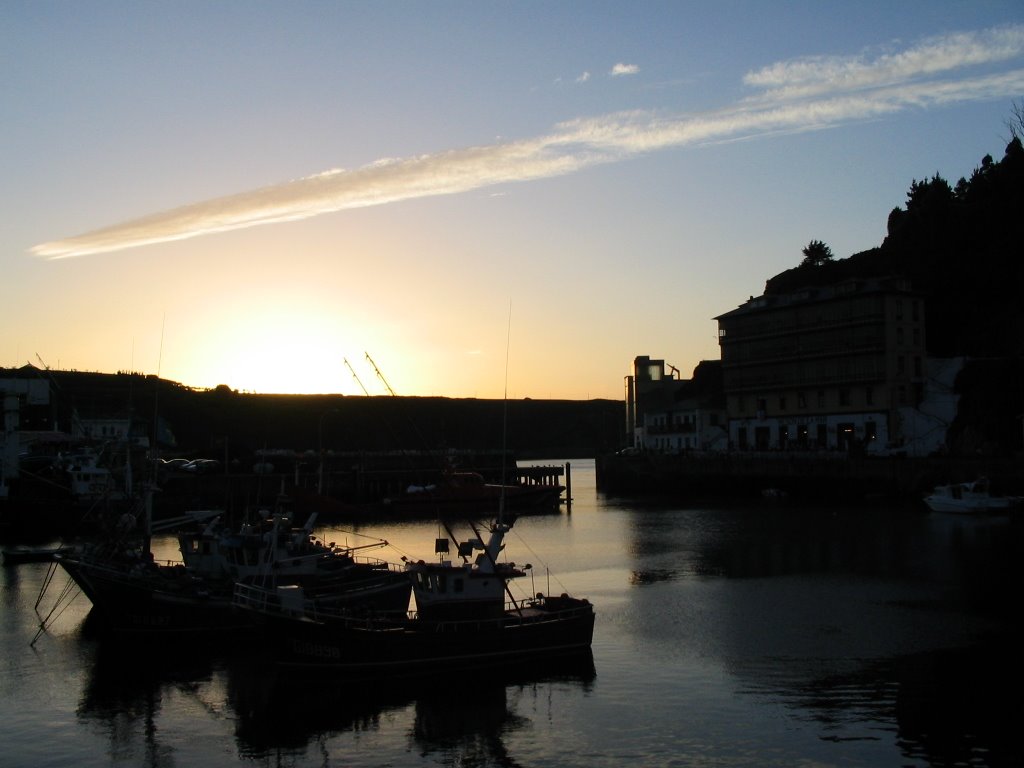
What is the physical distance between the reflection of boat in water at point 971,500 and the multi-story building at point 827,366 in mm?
22647

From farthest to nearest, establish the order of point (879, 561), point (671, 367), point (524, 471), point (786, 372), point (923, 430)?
1. point (671, 367)
2. point (524, 471)
3. point (786, 372)
4. point (923, 430)
5. point (879, 561)

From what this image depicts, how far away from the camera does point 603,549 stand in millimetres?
64812

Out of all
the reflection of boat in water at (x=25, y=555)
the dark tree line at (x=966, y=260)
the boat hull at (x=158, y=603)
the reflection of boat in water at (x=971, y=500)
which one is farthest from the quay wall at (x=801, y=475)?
the boat hull at (x=158, y=603)

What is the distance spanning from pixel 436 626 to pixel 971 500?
61247 mm

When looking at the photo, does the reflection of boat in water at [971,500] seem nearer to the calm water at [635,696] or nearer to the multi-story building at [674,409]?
the calm water at [635,696]

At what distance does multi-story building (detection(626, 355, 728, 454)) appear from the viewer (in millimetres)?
Answer: 131500

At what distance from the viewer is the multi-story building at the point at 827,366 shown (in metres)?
104

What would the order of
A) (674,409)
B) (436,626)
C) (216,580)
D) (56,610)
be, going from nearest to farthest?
(436,626)
(216,580)
(56,610)
(674,409)

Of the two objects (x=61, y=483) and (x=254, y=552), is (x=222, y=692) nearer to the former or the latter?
(x=254, y=552)

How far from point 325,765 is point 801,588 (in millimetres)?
28646

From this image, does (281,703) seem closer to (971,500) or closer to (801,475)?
(971,500)

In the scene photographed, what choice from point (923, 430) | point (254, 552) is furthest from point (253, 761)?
point (923, 430)

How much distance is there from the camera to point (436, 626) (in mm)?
30375

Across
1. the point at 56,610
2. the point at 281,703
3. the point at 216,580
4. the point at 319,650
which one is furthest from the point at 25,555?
the point at 281,703
